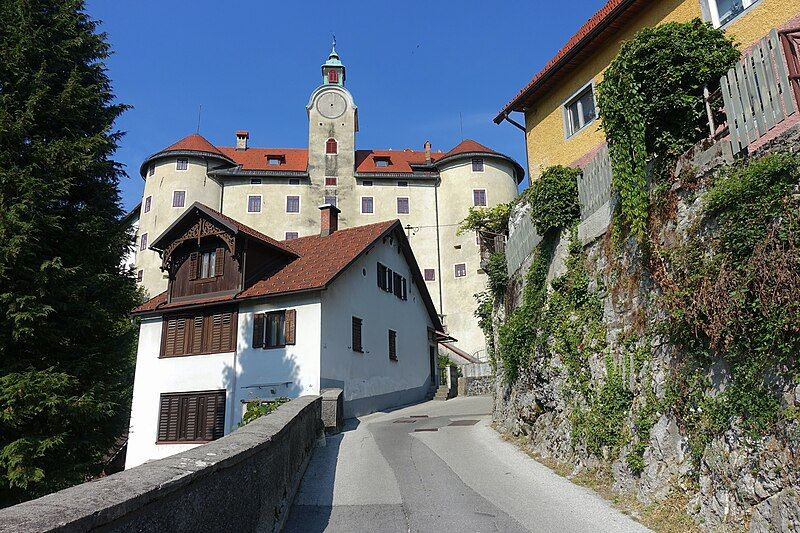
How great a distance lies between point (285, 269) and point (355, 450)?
38.8 ft

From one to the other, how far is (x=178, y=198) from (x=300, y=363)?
34.6 m

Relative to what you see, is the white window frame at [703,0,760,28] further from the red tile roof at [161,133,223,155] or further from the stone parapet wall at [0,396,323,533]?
the red tile roof at [161,133,223,155]

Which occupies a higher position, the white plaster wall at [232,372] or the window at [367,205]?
the window at [367,205]

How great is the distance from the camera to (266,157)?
176 feet

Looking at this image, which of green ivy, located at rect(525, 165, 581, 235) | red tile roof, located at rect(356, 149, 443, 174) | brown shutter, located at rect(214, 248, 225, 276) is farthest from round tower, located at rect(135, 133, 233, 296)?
green ivy, located at rect(525, 165, 581, 235)

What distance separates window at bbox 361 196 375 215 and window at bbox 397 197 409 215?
2.53 meters

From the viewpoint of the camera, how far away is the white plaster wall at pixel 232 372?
1908cm

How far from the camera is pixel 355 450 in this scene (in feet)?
39.5

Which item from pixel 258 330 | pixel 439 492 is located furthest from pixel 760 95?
pixel 258 330

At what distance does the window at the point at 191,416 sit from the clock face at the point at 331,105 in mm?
37300

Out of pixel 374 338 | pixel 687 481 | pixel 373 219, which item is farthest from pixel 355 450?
pixel 373 219

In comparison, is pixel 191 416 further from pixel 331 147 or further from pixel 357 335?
pixel 331 147

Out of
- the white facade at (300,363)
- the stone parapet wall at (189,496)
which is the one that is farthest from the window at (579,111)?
the stone parapet wall at (189,496)

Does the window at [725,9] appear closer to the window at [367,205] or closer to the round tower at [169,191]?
the window at [367,205]
